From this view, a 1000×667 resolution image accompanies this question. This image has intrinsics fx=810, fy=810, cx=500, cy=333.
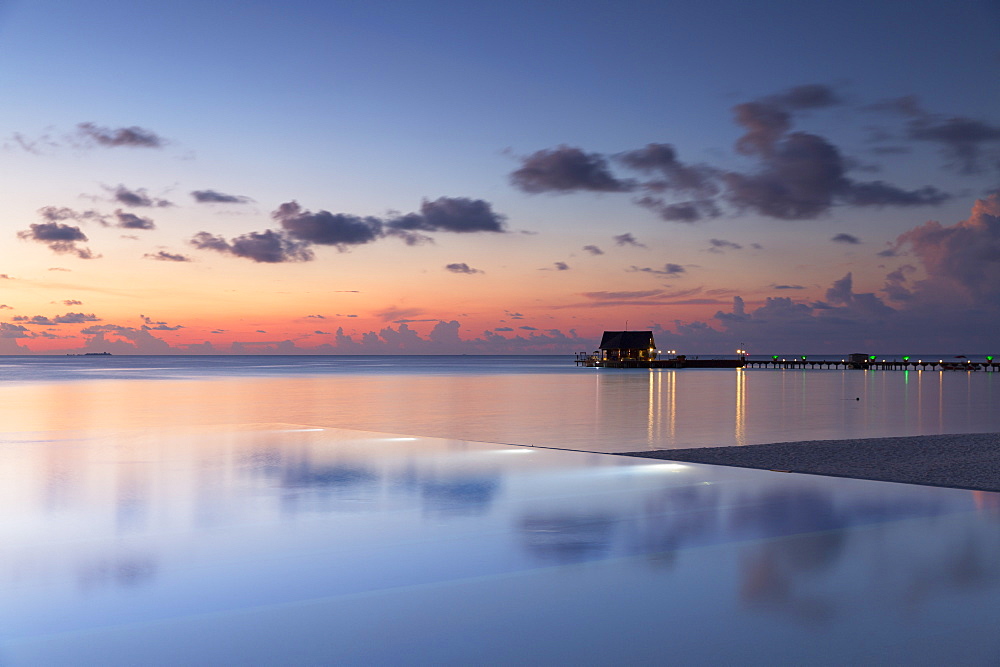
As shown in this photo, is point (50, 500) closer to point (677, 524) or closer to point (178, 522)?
point (178, 522)

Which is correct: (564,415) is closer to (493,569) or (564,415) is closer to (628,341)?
(493,569)

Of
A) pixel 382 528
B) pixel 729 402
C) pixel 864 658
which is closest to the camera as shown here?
pixel 864 658

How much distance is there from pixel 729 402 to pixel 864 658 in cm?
3248

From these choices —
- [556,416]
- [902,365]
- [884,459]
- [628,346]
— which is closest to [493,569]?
[884,459]

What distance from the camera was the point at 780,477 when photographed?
9367 millimetres

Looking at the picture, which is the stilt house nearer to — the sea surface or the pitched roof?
the pitched roof

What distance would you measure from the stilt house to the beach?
93357mm

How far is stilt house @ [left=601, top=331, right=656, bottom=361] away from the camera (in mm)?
107062

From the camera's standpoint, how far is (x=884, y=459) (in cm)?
1120

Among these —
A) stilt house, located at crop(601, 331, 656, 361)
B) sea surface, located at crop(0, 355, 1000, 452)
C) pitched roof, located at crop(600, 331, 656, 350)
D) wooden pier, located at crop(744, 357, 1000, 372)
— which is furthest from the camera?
pitched roof, located at crop(600, 331, 656, 350)

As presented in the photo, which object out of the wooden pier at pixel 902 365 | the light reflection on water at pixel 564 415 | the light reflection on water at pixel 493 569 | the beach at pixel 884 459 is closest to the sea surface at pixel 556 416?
the light reflection on water at pixel 564 415

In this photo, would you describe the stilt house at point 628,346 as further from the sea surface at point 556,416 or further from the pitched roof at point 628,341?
the sea surface at point 556,416

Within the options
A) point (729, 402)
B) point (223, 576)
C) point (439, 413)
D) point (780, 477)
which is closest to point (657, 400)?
point (729, 402)

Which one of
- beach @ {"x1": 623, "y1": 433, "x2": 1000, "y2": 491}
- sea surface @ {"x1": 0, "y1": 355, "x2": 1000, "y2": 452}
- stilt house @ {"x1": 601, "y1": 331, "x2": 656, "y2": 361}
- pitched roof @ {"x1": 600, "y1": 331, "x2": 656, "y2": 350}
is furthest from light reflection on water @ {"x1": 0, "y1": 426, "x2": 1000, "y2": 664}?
pitched roof @ {"x1": 600, "y1": 331, "x2": 656, "y2": 350}
